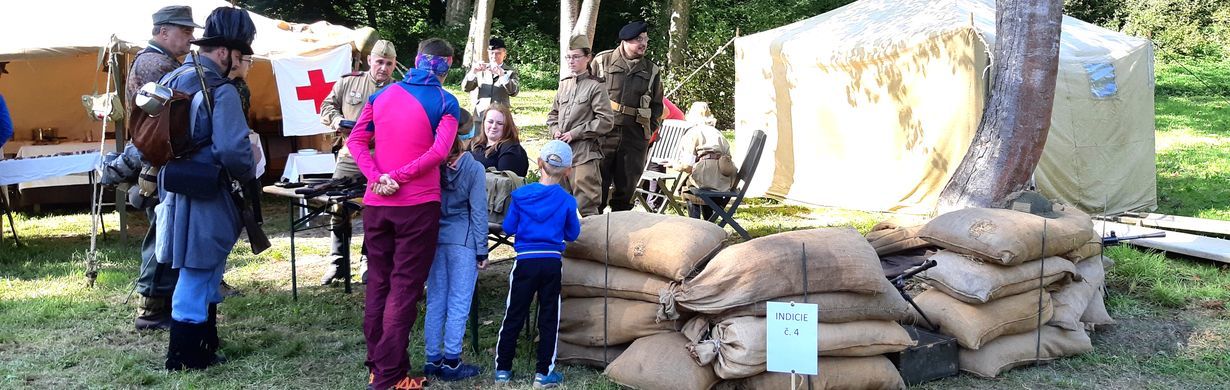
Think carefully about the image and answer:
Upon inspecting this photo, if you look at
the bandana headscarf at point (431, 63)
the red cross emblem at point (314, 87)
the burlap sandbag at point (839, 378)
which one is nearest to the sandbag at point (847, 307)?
the burlap sandbag at point (839, 378)

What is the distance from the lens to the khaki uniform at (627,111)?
744 centimetres

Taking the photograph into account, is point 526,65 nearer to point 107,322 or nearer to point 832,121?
point 832,121

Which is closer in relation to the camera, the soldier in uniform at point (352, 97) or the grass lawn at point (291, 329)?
the grass lawn at point (291, 329)

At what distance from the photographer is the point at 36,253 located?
7812 millimetres

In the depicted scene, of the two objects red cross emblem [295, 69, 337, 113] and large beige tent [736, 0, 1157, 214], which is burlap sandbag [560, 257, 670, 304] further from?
red cross emblem [295, 69, 337, 113]

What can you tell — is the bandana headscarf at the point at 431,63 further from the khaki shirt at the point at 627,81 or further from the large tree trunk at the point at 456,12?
the large tree trunk at the point at 456,12

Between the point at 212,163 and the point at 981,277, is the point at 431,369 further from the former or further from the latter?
the point at 981,277

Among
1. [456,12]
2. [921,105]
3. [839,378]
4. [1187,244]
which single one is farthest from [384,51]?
[456,12]

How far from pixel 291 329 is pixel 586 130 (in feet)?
7.49

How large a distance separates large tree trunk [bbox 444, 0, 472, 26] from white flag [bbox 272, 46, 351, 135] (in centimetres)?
1782

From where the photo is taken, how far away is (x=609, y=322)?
4820 mm

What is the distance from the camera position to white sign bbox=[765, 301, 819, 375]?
154 inches

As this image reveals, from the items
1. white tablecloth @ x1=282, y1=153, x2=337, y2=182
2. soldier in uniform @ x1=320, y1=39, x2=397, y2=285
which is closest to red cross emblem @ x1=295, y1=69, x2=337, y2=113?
white tablecloth @ x1=282, y1=153, x2=337, y2=182

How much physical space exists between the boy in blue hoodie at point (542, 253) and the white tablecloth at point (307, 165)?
578 cm
